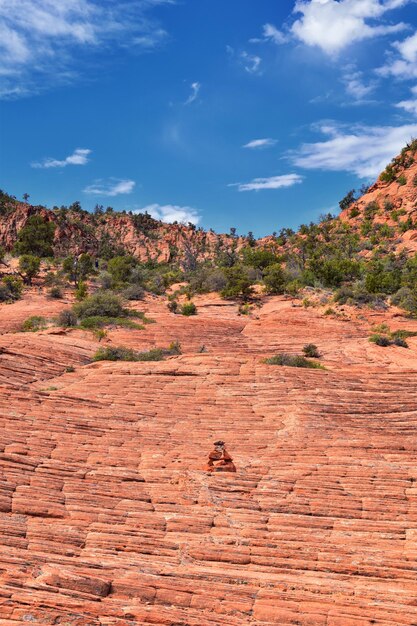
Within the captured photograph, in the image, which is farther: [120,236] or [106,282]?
[120,236]

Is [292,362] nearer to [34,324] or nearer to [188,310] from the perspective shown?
[188,310]

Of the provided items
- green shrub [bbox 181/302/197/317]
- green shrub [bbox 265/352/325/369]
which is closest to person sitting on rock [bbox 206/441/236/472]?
green shrub [bbox 265/352/325/369]

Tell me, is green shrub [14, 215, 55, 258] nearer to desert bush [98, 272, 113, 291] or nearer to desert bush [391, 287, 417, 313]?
desert bush [98, 272, 113, 291]

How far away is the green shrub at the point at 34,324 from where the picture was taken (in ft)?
112

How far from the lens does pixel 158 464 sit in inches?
548

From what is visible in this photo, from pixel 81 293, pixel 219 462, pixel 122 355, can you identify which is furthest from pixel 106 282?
pixel 219 462

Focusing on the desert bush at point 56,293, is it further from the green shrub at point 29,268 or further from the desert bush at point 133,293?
the green shrub at point 29,268

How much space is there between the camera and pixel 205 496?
12.1 metres

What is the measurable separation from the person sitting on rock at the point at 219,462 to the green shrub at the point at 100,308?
84.3 feet

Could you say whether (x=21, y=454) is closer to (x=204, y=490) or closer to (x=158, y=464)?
(x=158, y=464)

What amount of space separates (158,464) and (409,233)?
217 feet

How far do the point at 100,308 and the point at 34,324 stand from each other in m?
5.03

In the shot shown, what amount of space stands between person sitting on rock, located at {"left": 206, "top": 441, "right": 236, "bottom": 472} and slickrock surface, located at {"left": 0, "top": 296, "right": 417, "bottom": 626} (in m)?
0.38

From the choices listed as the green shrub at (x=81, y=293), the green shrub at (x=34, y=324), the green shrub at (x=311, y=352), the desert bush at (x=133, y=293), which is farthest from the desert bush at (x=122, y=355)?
the desert bush at (x=133, y=293)
